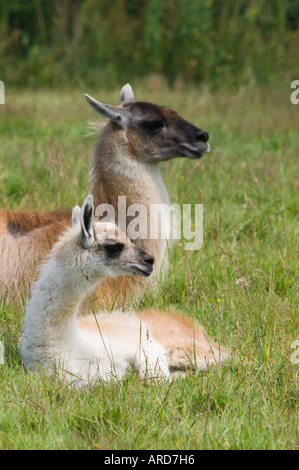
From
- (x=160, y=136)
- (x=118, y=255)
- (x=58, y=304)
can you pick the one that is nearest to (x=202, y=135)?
(x=160, y=136)

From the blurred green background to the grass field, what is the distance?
22.5ft

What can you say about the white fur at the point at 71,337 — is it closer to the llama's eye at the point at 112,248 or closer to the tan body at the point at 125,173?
the llama's eye at the point at 112,248

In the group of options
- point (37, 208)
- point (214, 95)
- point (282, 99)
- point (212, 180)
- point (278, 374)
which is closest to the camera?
point (278, 374)

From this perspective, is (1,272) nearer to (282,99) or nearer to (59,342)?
(59,342)

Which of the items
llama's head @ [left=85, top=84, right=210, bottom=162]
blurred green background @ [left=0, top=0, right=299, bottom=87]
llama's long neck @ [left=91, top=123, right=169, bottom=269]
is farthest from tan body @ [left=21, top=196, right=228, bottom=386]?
blurred green background @ [left=0, top=0, right=299, bottom=87]

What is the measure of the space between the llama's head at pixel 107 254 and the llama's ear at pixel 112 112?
1705mm

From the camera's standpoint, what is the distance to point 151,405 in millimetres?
3424

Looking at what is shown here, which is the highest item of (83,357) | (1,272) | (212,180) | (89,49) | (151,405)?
(89,49)

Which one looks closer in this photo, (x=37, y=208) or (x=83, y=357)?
(x=83, y=357)

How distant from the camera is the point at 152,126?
18.3ft

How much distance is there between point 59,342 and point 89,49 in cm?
1490

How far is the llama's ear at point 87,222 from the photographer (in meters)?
3.79
